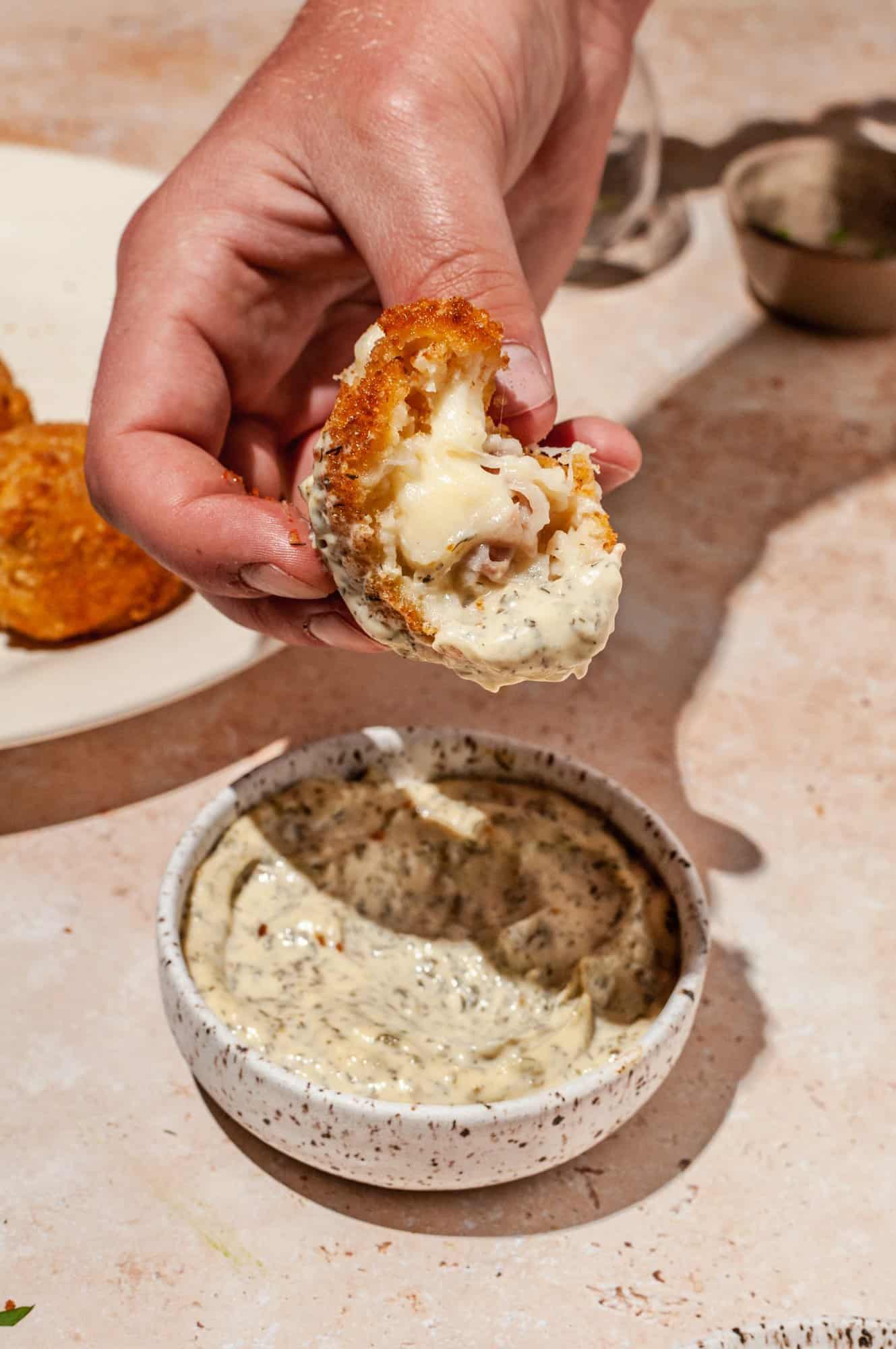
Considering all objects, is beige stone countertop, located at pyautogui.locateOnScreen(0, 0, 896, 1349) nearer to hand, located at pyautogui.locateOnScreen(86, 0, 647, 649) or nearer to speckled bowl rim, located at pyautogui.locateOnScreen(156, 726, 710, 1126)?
speckled bowl rim, located at pyautogui.locateOnScreen(156, 726, 710, 1126)

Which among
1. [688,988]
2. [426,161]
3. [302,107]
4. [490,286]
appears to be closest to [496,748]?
[688,988]

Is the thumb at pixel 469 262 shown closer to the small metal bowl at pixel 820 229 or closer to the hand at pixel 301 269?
the hand at pixel 301 269

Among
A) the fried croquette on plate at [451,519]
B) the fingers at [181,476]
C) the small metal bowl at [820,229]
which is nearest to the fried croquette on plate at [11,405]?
the fingers at [181,476]

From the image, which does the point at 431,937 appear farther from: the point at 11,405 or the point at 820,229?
the point at 820,229

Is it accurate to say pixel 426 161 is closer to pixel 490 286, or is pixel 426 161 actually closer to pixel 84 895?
pixel 490 286

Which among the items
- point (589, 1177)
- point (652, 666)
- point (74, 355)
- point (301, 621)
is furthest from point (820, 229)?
point (589, 1177)
